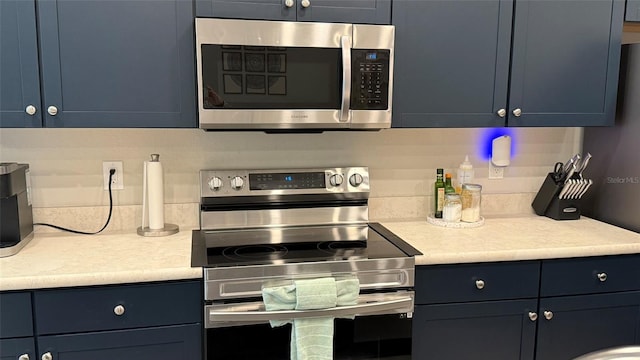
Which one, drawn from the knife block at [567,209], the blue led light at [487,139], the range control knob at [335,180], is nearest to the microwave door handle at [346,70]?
the range control knob at [335,180]

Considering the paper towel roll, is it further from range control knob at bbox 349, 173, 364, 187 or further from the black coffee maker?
range control knob at bbox 349, 173, 364, 187

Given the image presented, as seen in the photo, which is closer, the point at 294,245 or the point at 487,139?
the point at 294,245

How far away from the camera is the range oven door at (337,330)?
1.73m

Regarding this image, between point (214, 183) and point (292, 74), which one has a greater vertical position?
point (292, 74)

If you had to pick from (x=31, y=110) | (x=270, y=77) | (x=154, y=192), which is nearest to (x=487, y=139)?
(x=270, y=77)

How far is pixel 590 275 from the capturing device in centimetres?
206

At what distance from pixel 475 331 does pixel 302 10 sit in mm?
1357

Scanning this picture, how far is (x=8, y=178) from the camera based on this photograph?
1.83 meters

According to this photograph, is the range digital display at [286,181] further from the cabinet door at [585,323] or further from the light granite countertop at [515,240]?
the cabinet door at [585,323]

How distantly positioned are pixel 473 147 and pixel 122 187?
1587mm

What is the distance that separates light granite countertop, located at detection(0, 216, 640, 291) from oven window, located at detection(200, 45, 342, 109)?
58 centimetres

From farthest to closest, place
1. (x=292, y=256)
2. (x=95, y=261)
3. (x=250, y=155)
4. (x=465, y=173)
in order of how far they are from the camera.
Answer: (x=465, y=173)
(x=250, y=155)
(x=292, y=256)
(x=95, y=261)

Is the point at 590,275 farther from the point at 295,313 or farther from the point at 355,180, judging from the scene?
the point at 295,313

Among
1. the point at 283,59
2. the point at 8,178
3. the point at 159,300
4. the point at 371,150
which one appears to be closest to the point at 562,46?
the point at 371,150
